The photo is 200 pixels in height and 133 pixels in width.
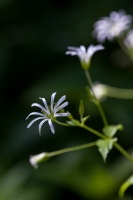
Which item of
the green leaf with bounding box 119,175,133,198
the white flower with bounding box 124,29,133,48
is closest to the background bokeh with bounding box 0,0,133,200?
the white flower with bounding box 124,29,133,48

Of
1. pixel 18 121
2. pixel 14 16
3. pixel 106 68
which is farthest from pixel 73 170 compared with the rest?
pixel 14 16

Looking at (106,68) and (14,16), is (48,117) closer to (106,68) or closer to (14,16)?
(106,68)

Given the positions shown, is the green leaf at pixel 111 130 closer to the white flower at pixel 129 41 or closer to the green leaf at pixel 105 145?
the green leaf at pixel 105 145

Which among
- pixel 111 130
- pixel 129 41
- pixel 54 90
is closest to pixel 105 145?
pixel 111 130

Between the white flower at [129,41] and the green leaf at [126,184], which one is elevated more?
the white flower at [129,41]

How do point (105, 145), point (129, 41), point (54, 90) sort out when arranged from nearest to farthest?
point (105, 145)
point (129, 41)
point (54, 90)

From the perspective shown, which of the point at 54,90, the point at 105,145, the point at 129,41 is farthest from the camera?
the point at 54,90

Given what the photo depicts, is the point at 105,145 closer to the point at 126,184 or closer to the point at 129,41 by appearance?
the point at 126,184

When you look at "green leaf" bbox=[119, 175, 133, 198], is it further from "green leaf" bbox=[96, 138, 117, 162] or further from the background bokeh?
the background bokeh

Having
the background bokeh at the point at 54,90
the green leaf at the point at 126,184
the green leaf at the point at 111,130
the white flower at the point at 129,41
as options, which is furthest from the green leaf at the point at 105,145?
the background bokeh at the point at 54,90
